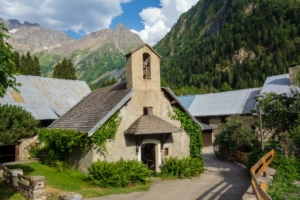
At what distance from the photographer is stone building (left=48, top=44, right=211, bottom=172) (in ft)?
53.2

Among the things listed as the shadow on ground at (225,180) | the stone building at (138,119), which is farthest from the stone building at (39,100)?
the shadow on ground at (225,180)

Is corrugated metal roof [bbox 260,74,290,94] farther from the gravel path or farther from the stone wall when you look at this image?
Result: the stone wall

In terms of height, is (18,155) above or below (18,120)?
below

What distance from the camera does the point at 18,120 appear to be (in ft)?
51.1

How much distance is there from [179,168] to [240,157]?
8104 mm

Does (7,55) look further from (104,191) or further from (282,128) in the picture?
(282,128)

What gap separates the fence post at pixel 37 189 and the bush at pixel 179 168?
25.4ft

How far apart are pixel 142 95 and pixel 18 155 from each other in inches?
560

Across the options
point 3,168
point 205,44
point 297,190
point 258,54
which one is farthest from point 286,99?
point 205,44

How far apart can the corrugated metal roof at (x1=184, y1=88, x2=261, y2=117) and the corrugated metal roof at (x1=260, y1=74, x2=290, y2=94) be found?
115 inches

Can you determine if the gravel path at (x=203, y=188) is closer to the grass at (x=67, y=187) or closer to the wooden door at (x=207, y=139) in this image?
the grass at (x=67, y=187)

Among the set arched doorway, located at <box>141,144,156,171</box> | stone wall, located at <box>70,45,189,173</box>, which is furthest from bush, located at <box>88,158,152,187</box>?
arched doorway, located at <box>141,144,156,171</box>

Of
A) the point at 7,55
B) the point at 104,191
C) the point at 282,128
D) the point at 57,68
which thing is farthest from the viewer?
the point at 57,68

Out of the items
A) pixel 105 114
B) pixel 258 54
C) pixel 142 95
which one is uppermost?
pixel 258 54
